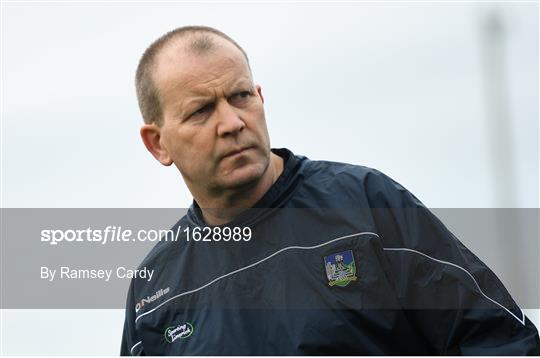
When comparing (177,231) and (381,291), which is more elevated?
(177,231)

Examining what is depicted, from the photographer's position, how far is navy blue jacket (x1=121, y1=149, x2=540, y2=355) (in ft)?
12.5

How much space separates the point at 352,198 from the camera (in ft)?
13.5

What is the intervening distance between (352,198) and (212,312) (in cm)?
74

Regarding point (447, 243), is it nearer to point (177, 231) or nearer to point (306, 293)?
point (306, 293)

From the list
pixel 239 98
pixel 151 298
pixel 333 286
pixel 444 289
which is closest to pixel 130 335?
pixel 151 298

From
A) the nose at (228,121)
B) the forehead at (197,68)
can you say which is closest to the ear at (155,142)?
the forehead at (197,68)

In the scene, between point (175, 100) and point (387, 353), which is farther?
point (175, 100)

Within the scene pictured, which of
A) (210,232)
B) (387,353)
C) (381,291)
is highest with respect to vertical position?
(210,232)

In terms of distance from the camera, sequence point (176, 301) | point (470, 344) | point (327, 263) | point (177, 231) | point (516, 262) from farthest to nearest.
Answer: point (516, 262), point (177, 231), point (176, 301), point (327, 263), point (470, 344)

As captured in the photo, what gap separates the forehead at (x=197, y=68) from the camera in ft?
13.9

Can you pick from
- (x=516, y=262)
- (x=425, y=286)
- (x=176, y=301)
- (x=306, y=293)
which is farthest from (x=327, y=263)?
(x=516, y=262)

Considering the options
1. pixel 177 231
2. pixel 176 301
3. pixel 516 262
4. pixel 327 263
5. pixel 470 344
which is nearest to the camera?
pixel 470 344

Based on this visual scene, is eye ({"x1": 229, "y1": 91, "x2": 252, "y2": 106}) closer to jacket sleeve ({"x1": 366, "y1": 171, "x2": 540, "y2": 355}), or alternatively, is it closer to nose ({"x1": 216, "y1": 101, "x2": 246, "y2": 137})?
nose ({"x1": 216, "y1": 101, "x2": 246, "y2": 137})

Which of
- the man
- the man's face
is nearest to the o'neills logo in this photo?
the man
